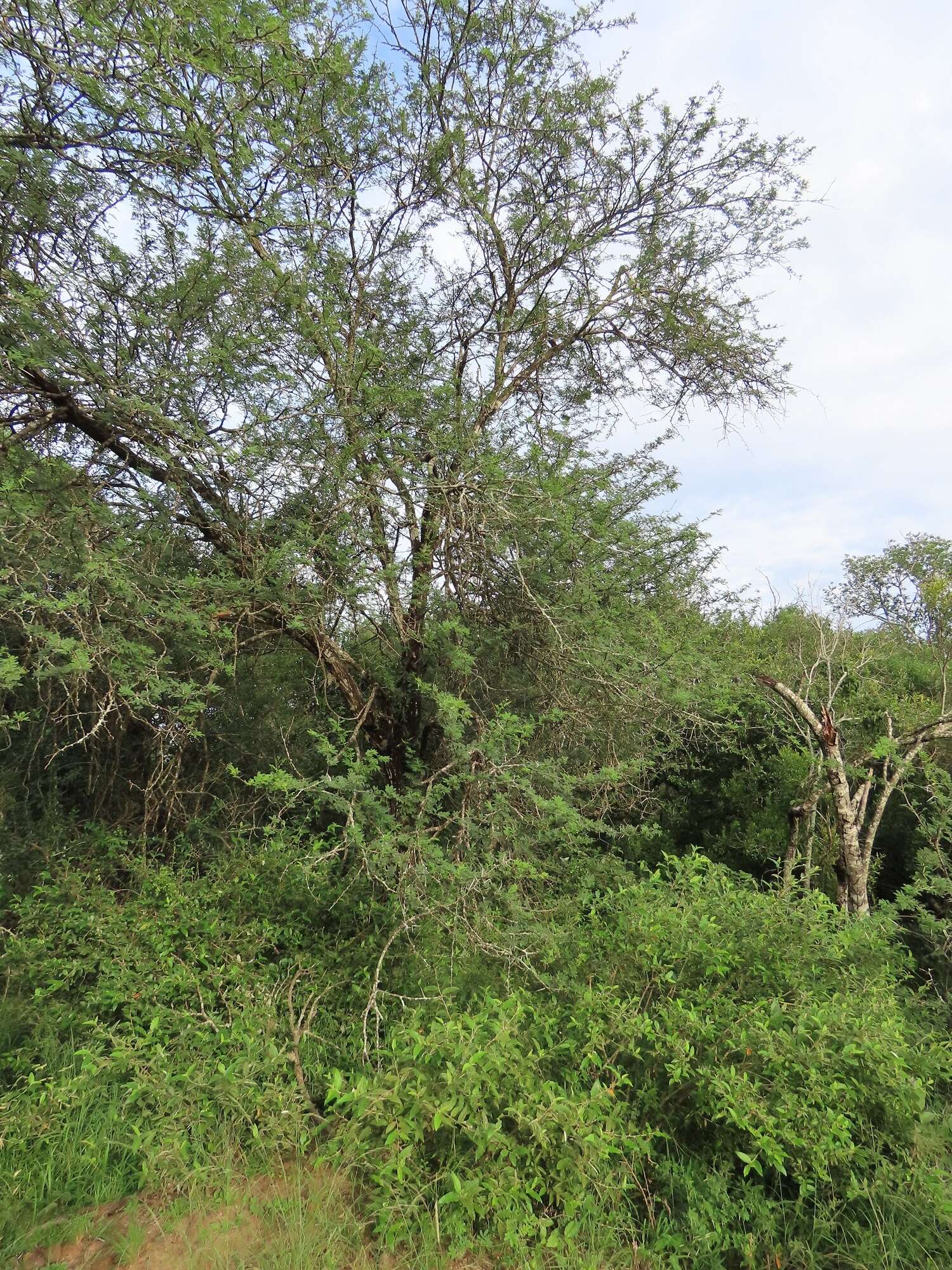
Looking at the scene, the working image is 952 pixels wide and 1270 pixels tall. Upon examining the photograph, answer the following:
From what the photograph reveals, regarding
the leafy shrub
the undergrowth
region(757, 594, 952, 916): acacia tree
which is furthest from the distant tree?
the leafy shrub

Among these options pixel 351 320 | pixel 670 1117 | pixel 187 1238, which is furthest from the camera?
pixel 351 320

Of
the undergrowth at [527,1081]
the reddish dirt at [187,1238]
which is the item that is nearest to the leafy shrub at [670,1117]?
the undergrowth at [527,1081]

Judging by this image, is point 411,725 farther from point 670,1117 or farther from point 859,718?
point 859,718

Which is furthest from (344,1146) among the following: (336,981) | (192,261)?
(192,261)

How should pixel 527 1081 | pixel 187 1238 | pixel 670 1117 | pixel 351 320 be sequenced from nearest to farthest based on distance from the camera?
1. pixel 187 1238
2. pixel 527 1081
3. pixel 670 1117
4. pixel 351 320

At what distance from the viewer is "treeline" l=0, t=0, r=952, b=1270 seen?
100 inches

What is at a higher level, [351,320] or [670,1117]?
[351,320]

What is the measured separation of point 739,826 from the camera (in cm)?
635

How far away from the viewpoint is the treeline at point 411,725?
2543mm

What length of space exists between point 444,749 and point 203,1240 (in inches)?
112

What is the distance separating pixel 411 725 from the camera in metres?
5.07

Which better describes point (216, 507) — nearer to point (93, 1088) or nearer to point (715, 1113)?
point (93, 1088)

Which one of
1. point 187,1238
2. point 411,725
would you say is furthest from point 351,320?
point 187,1238

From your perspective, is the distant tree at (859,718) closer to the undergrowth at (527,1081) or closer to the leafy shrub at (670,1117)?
the undergrowth at (527,1081)
